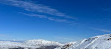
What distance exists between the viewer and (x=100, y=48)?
1575 inches

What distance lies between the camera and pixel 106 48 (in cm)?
3841

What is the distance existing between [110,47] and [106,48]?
938 mm

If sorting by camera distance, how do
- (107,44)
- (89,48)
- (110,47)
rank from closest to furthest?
(110,47)
(107,44)
(89,48)

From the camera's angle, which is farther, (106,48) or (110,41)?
(110,41)

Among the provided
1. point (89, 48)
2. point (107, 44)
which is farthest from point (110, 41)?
point (89, 48)

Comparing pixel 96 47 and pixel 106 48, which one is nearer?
pixel 106 48

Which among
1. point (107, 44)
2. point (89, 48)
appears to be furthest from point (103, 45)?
point (89, 48)

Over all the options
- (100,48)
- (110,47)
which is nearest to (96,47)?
(100,48)

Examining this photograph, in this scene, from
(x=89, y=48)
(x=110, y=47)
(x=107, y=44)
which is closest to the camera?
(x=110, y=47)

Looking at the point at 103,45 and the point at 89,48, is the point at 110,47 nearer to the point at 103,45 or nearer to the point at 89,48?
the point at 103,45

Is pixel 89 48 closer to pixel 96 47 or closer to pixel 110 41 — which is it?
pixel 96 47

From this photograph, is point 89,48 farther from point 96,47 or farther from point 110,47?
point 110,47

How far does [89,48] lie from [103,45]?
14.0 ft

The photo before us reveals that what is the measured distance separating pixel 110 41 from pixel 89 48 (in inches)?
226
